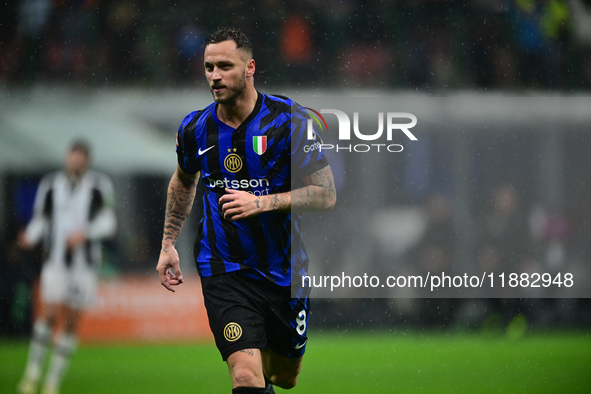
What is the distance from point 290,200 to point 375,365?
89.2 inches

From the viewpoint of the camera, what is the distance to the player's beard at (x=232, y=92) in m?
2.13

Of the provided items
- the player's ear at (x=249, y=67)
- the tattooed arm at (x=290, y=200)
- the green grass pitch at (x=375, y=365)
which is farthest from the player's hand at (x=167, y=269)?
the green grass pitch at (x=375, y=365)

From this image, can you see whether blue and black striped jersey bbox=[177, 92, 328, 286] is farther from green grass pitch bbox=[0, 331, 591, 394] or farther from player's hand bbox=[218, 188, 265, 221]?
green grass pitch bbox=[0, 331, 591, 394]

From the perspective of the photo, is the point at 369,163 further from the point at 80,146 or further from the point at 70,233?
the point at 70,233

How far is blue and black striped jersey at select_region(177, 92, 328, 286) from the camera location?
2.20 meters

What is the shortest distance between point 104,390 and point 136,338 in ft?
2.10

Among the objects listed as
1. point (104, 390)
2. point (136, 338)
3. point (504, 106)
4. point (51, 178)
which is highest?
point (504, 106)

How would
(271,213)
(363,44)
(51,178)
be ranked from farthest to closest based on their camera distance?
(363,44) < (51,178) < (271,213)

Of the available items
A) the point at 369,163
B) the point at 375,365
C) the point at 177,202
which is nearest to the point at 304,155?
the point at 177,202

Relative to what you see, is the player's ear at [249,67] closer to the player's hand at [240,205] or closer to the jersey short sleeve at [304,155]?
the jersey short sleeve at [304,155]

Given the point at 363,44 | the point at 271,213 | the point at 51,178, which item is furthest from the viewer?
the point at 363,44

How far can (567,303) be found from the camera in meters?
4.38

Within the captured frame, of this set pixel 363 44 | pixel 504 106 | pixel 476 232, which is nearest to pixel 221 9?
pixel 363 44

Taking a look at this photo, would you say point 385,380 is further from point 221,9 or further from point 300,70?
point 221,9
